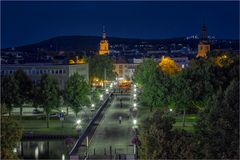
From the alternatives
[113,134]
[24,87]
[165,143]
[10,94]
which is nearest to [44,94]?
[10,94]

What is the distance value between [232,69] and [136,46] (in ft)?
390

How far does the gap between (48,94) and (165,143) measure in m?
15.0

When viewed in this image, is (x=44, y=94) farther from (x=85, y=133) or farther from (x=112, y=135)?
(x=112, y=135)

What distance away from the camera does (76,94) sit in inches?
1161

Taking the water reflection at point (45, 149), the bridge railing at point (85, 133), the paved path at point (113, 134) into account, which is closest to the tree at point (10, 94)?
the bridge railing at point (85, 133)

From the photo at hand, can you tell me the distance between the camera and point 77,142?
2222 centimetres

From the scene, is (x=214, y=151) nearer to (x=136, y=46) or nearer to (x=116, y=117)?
(x=116, y=117)

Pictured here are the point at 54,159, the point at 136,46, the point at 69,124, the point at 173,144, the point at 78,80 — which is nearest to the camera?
the point at 173,144

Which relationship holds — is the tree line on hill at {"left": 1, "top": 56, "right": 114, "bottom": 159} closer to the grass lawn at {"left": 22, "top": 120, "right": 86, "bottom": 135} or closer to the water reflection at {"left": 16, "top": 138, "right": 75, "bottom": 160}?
the grass lawn at {"left": 22, "top": 120, "right": 86, "bottom": 135}

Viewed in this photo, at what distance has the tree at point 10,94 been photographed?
29422 millimetres

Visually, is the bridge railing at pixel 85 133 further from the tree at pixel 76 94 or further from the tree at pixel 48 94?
the tree at pixel 48 94

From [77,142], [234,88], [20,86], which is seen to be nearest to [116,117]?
[20,86]

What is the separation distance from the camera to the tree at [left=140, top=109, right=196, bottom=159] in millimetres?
14281

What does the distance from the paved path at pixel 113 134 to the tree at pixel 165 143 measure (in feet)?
17.7
